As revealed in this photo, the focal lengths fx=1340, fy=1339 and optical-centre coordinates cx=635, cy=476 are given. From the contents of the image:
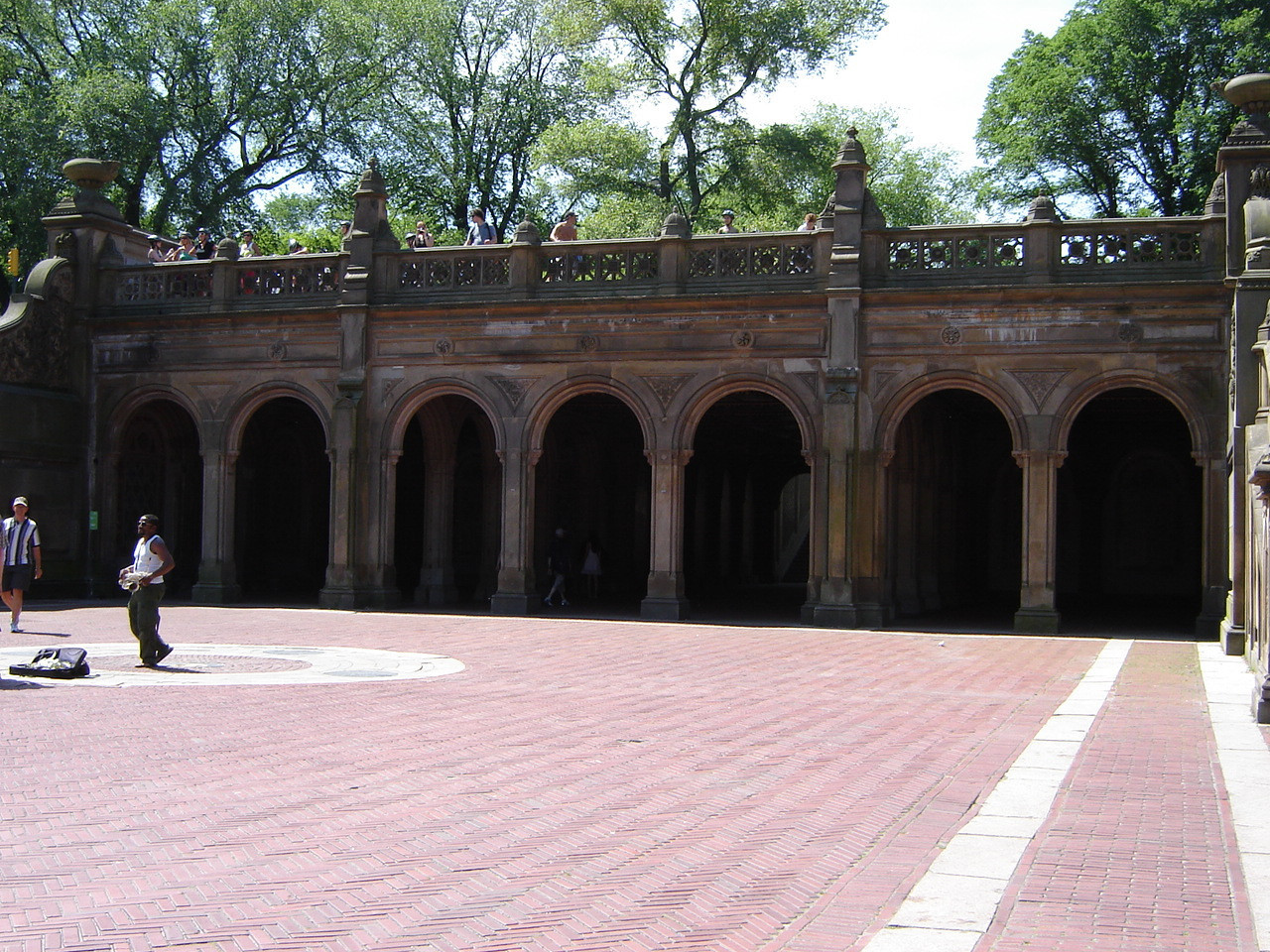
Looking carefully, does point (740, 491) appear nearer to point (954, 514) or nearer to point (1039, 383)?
point (954, 514)

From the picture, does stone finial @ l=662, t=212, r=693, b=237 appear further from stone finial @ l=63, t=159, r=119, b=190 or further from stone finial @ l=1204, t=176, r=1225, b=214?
stone finial @ l=63, t=159, r=119, b=190

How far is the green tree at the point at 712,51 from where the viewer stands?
39.7 metres

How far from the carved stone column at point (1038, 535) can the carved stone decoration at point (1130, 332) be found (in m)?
2.07

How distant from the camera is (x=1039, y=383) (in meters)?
21.8

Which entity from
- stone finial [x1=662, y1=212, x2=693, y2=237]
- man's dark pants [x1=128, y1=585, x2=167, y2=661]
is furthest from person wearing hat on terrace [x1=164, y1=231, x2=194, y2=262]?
man's dark pants [x1=128, y1=585, x2=167, y2=661]

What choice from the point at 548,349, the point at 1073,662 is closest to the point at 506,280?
the point at 548,349

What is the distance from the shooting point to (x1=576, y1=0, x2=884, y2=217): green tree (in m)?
39.7

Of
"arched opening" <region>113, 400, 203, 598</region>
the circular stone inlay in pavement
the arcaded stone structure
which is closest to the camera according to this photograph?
the circular stone inlay in pavement

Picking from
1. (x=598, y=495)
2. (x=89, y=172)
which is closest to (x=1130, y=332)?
(x=598, y=495)

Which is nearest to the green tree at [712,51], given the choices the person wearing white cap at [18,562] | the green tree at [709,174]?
the green tree at [709,174]

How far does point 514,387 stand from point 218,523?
6703mm

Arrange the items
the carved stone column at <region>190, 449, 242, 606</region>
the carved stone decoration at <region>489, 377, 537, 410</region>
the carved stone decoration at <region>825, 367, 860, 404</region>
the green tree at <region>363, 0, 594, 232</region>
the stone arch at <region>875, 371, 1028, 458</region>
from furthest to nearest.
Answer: the green tree at <region>363, 0, 594, 232</region> → the carved stone column at <region>190, 449, 242, 606</region> → the carved stone decoration at <region>489, 377, 537, 410</region> → the carved stone decoration at <region>825, 367, 860, 404</region> → the stone arch at <region>875, 371, 1028, 458</region>

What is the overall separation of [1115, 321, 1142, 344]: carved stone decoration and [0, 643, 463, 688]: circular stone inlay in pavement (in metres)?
12.2

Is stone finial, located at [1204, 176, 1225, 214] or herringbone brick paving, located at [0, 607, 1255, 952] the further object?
stone finial, located at [1204, 176, 1225, 214]
